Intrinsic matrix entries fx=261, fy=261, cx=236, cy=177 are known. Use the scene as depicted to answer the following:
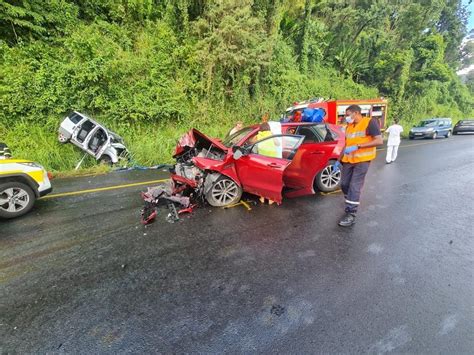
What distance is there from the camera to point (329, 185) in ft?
19.2

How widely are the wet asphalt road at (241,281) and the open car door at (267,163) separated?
41 centimetres

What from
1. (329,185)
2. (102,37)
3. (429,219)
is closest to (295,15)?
(102,37)

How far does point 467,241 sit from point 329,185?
2.57 meters

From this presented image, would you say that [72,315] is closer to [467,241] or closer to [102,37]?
[467,241]

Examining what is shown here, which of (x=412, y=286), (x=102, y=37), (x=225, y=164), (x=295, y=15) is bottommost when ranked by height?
(x=412, y=286)

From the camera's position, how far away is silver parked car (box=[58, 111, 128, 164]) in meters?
8.52

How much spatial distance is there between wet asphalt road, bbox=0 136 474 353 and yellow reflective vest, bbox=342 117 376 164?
1.08 meters

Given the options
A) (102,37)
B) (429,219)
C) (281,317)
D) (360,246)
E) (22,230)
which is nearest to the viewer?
(281,317)

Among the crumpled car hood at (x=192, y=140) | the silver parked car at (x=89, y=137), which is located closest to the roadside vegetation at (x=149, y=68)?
the silver parked car at (x=89, y=137)

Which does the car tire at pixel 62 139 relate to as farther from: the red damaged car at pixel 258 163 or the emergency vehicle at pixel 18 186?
the red damaged car at pixel 258 163

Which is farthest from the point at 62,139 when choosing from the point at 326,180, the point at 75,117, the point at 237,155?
the point at 326,180

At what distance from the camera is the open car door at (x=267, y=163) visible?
4707 millimetres

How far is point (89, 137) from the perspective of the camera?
8.56 metres

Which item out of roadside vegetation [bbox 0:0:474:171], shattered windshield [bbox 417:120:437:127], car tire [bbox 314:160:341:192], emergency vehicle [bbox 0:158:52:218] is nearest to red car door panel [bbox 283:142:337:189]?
car tire [bbox 314:160:341:192]
